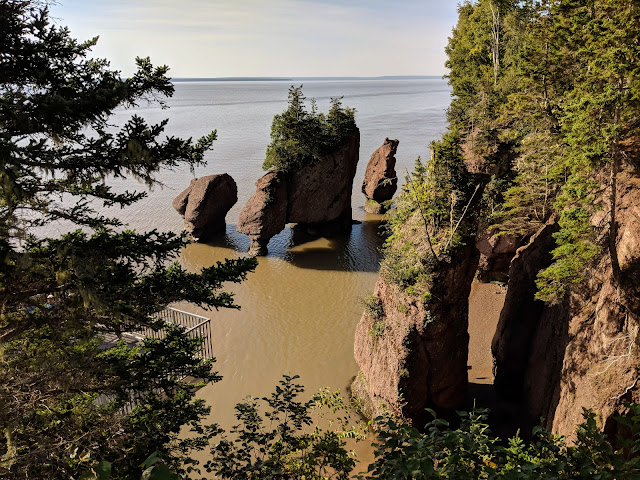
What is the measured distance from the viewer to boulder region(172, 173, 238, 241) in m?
30.1

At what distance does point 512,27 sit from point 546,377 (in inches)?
1268

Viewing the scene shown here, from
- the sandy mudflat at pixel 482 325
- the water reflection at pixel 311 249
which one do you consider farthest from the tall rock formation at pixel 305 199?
the sandy mudflat at pixel 482 325

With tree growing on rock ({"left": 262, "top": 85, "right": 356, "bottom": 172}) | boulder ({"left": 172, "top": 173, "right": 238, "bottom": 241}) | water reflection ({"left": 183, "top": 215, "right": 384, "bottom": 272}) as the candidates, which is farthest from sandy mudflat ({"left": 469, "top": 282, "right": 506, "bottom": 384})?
boulder ({"left": 172, "top": 173, "right": 238, "bottom": 241})

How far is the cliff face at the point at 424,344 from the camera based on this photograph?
484 inches

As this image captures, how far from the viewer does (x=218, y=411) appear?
15141 mm

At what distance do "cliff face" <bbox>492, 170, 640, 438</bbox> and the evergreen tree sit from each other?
308 inches

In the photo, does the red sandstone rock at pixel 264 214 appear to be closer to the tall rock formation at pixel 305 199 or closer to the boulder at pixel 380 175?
the tall rock formation at pixel 305 199

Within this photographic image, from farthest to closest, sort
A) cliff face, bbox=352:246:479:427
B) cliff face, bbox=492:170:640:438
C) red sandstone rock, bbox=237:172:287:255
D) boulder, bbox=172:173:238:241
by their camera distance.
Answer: boulder, bbox=172:173:238:241 → red sandstone rock, bbox=237:172:287:255 → cliff face, bbox=352:246:479:427 → cliff face, bbox=492:170:640:438

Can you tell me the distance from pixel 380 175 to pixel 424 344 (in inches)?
953

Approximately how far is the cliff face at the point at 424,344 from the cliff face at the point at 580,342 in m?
2.01

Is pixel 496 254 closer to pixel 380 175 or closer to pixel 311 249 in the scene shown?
pixel 311 249

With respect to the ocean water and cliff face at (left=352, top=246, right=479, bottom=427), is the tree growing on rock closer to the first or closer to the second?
the ocean water

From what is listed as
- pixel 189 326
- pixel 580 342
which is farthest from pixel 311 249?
pixel 580 342

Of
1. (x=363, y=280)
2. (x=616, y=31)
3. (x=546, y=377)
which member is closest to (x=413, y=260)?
(x=546, y=377)
